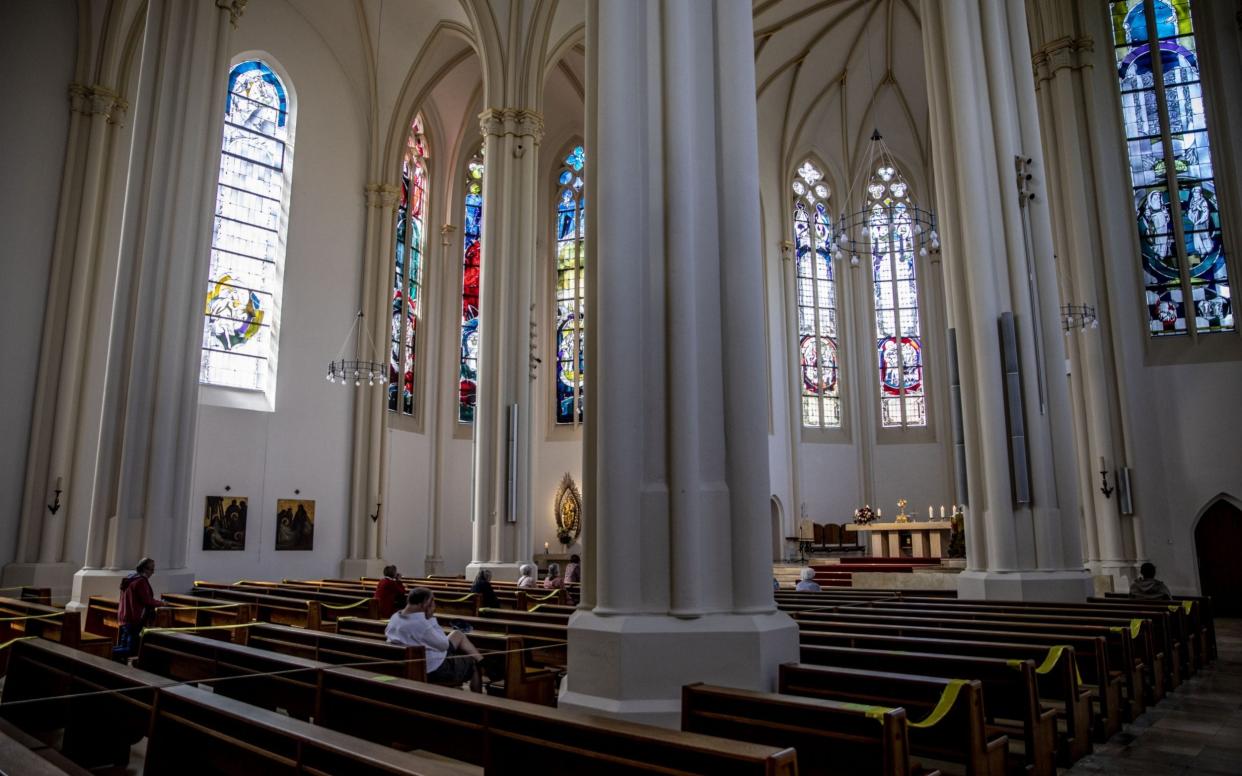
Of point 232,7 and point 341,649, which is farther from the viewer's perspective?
point 232,7

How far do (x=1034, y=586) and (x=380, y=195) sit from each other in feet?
53.3

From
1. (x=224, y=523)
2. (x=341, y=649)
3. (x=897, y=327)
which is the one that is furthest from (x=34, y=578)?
(x=897, y=327)

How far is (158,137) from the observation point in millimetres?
11391

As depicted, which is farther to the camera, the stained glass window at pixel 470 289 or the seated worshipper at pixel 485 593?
the stained glass window at pixel 470 289

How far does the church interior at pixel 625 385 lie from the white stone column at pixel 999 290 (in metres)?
0.04

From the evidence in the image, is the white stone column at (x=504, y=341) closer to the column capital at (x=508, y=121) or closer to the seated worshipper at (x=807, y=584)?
the column capital at (x=508, y=121)

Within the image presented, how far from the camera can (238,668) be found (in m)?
4.72

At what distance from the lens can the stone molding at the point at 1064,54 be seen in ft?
53.1

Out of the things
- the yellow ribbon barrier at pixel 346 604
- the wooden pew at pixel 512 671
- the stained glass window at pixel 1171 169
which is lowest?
the wooden pew at pixel 512 671

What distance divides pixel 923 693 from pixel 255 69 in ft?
61.7

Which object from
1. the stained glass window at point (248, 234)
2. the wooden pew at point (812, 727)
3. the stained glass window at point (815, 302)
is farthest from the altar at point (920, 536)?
the wooden pew at point (812, 727)

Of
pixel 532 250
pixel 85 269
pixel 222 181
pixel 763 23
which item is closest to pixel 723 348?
pixel 532 250

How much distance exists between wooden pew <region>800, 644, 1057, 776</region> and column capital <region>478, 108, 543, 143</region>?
13.3 m

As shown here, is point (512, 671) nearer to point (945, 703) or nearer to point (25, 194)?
point (945, 703)
